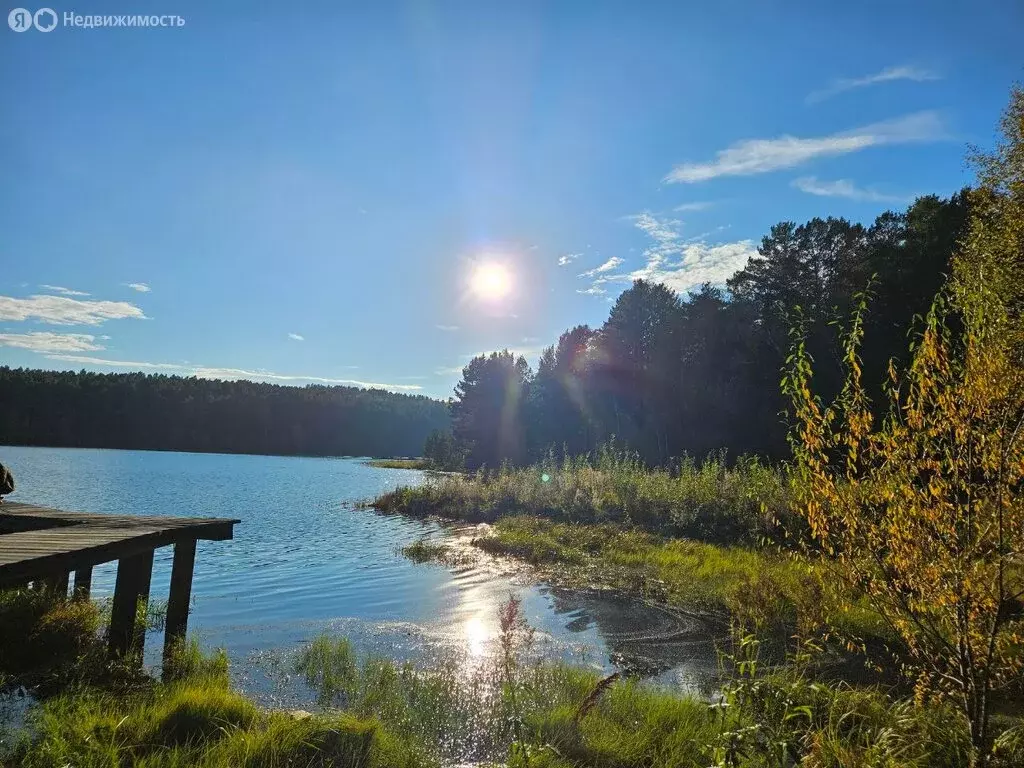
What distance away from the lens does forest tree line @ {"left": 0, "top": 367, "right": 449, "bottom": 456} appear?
95188mm

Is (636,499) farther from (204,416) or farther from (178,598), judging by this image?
(204,416)

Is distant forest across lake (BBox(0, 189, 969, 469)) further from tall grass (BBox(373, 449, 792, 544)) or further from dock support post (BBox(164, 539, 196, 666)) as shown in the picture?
dock support post (BBox(164, 539, 196, 666))

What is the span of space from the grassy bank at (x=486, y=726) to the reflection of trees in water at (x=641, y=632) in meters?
Answer: 1.40

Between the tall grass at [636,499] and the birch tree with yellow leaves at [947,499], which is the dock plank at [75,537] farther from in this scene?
the tall grass at [636,499]

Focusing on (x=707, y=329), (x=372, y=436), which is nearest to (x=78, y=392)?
(x=372, y=436)

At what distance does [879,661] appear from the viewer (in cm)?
721

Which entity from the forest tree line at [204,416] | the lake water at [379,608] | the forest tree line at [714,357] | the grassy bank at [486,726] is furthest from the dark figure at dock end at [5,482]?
the forest tree line at [204,416]

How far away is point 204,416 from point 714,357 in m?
99.9

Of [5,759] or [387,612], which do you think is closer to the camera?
[5,759]

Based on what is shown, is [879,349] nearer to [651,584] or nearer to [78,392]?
[651,584]

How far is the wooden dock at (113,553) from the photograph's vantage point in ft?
17.9

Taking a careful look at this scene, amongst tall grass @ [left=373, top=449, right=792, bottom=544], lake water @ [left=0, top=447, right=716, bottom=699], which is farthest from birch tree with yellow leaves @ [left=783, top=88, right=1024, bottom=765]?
tall grass @ [left=373, top=449, right=792, bottom=544]

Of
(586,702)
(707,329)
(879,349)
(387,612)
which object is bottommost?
(387,612)

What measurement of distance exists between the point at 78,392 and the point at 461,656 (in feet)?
382
